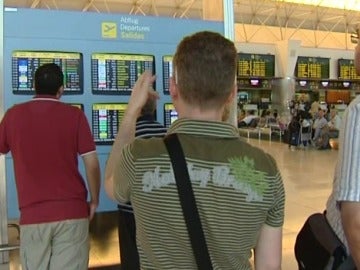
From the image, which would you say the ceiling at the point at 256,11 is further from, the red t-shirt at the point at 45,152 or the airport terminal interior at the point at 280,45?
the red t-shirt at the point at 45,152

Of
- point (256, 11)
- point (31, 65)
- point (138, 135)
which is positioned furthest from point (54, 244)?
point (256, 11)

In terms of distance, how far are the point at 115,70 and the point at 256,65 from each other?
73.0ft

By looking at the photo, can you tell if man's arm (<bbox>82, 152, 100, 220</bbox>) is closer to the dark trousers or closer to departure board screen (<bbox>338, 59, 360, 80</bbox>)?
the dark trousers

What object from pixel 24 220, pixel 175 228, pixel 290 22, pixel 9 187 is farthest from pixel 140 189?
pixel 290 22

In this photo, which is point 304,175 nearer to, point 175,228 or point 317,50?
point 175,228

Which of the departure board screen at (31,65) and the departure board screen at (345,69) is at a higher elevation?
the departure board screen at (345,69)

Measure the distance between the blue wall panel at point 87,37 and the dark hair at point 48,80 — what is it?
37.2 inches

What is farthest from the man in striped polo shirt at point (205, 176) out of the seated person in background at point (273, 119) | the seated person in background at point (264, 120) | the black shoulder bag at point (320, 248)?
the seated person in background at point (264, 120)

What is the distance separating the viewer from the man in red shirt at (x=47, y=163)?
2713 mm

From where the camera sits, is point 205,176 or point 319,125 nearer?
point 205,176

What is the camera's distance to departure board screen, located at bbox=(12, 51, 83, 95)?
3.60 metres

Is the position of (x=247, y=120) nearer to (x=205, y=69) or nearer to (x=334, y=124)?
(x=334, y=124)

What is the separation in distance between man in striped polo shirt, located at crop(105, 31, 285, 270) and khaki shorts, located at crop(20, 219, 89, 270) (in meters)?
1.39

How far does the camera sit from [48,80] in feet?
9.00
